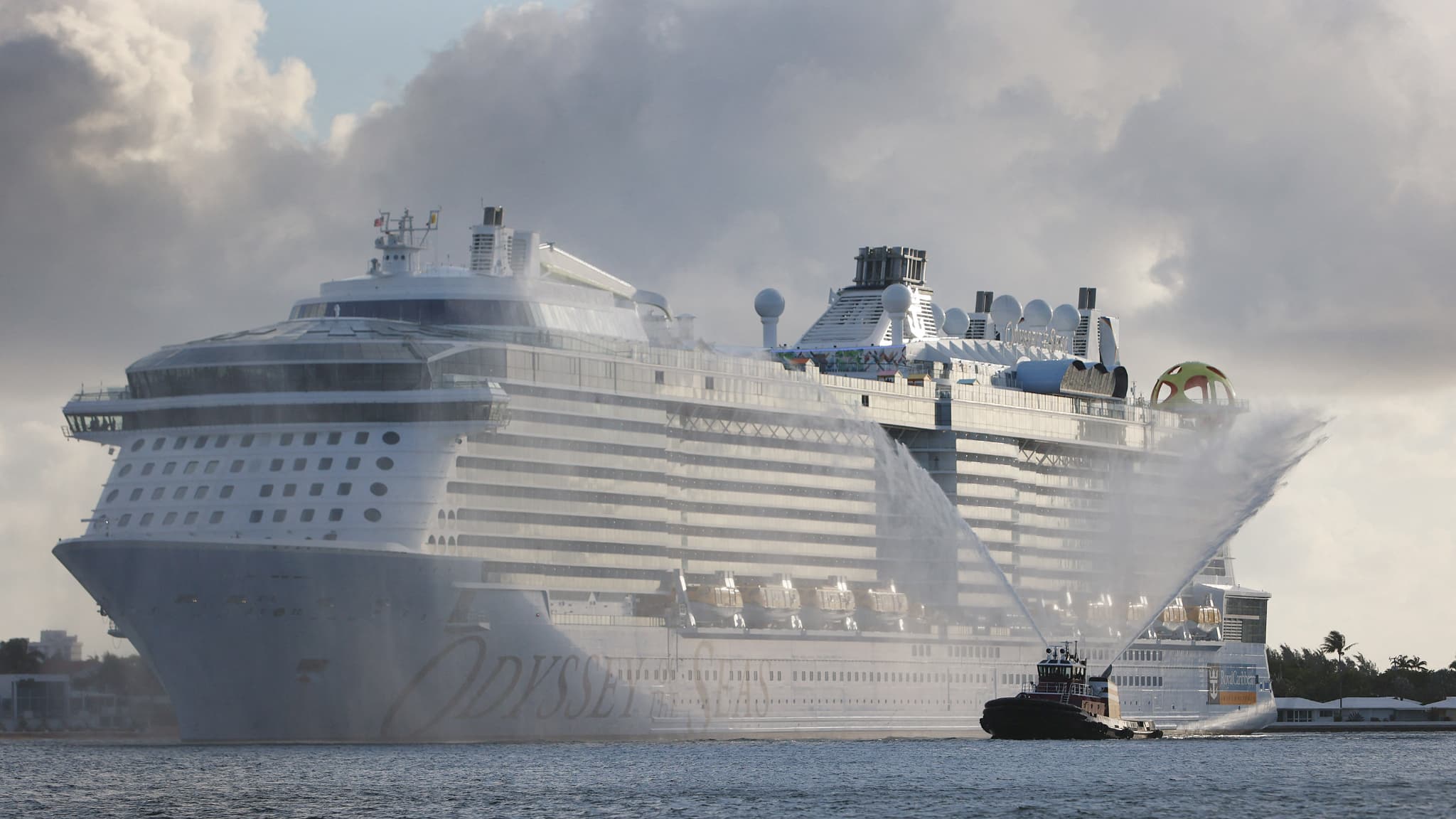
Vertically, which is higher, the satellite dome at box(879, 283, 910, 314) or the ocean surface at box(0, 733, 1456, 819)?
the satellite dome at box(879, 283, 910, 314)

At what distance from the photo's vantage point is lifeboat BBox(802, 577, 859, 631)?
9519 cm

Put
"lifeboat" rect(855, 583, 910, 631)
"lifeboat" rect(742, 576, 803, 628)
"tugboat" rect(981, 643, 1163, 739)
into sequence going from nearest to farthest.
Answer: "tugboat" rect(981, 643, 1163, 739) < "lifeboat" rect(742, 576, 803, 628) < "lifeboat" rect(855, 583, 910, 631)

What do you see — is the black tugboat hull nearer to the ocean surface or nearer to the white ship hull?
the ocean surface

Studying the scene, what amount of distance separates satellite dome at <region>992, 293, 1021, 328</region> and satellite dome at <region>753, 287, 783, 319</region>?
465 inches

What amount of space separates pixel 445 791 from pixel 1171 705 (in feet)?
180

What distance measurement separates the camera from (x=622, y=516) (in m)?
87.2

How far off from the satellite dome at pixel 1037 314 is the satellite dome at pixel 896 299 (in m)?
9.97

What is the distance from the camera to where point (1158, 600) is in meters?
111

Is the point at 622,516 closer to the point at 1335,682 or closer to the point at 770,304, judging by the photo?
the point at 770,304

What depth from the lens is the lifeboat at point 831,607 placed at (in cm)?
9519

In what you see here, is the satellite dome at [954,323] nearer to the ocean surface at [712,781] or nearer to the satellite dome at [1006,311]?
the satellite dome at [1006,311]

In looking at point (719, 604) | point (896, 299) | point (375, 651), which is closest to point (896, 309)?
point (896, 299)

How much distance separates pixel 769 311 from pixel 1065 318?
17565mm

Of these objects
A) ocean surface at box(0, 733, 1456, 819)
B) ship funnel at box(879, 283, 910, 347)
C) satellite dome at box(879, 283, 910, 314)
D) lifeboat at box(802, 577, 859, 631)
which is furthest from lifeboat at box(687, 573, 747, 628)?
satellite dome at box(879, 283, 910, 314)
